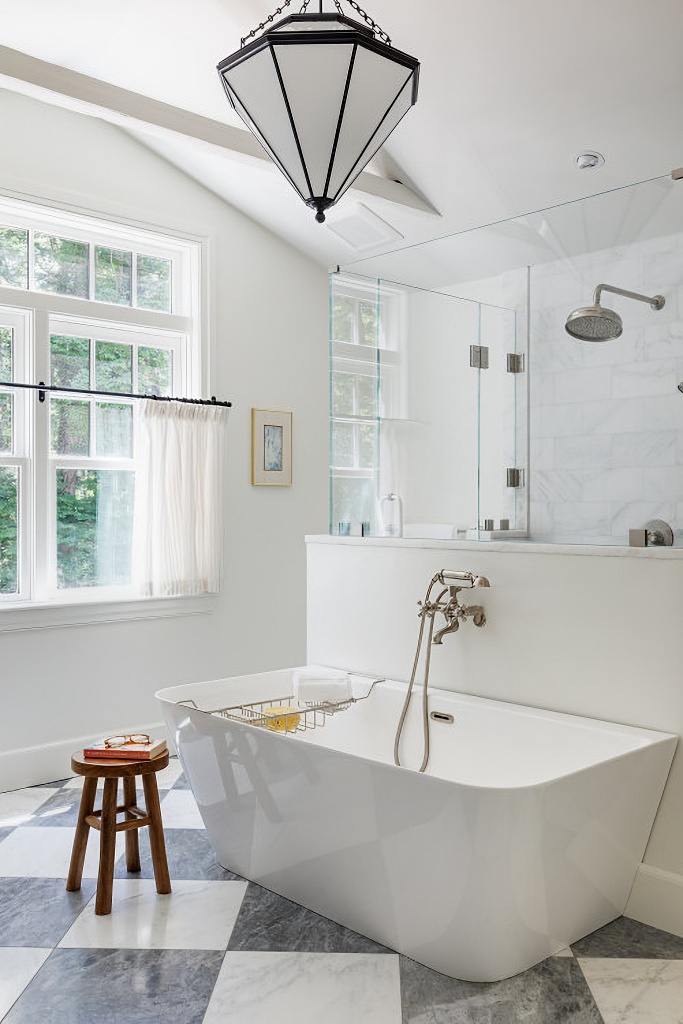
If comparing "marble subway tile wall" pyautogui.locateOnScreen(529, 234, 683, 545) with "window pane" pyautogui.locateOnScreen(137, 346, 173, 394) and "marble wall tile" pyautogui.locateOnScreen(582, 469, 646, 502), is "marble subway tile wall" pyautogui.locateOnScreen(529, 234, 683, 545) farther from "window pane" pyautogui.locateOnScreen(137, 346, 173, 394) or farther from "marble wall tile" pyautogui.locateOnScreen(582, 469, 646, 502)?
"window pane" pyautogui.locateOnScreen(137, 346, 173, 394)

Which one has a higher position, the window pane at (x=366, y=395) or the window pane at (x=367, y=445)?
the window pane at (x=366, y=395)

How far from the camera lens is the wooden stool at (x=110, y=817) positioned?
2.55 metres

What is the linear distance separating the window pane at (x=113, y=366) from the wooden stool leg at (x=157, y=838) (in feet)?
6.78

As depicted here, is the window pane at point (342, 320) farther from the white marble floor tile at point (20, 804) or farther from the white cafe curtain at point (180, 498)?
the white marble floor tile at point (20, 804)

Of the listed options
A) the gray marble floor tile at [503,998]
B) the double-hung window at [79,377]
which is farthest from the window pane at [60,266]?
the gray marble floor tile at [503,998]

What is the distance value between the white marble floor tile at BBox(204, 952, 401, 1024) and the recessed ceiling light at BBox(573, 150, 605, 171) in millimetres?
2863

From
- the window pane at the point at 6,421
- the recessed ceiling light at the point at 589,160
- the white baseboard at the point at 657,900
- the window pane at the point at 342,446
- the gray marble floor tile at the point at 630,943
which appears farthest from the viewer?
the window pane at the point at 6,421

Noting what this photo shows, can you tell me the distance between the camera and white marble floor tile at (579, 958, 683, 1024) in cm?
205

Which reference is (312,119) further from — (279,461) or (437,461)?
(279,461)

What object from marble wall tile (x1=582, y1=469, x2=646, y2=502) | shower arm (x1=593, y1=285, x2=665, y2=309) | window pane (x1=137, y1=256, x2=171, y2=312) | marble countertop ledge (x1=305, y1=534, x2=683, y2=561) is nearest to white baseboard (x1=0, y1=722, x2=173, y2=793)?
marble countertop ledge (x1=305, y1=534, x2=683, y2=561)

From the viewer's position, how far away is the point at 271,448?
463 centimetres

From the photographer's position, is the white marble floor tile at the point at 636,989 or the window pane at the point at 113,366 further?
the window pane at the point at 113,366

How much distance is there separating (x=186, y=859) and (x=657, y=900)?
4.81ft

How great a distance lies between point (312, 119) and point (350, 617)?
185cm
